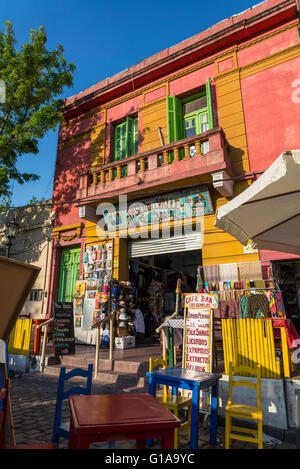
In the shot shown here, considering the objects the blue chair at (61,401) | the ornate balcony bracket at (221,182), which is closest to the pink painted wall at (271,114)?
the ornate balcony bracket at (221,182)

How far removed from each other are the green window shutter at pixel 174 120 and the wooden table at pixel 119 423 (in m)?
9.65

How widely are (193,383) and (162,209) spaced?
24.6 feet

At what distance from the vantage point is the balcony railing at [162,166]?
359 inches

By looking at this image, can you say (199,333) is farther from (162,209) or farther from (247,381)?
(162,209)

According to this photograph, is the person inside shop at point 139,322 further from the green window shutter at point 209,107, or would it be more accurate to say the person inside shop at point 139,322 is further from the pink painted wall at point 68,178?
the green window shutter at point 209,107

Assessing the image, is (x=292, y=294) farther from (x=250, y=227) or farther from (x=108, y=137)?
(x=108, y=137)

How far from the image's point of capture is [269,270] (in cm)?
839

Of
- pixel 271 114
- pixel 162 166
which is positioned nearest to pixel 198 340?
pixel 162 166

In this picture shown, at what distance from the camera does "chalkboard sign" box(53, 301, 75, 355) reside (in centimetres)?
813

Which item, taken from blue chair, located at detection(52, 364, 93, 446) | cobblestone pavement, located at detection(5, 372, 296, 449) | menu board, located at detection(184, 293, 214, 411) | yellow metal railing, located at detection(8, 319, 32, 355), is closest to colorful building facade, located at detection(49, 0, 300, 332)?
yellow metal railing, located at detection(8, 319, 32, 355)

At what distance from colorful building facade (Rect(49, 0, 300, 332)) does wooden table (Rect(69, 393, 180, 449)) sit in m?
7.27

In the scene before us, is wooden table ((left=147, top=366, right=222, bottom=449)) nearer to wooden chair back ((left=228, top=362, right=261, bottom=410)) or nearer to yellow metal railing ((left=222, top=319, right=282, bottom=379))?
wooden chair back ((left=228, top=362, right=261, bottom=410))

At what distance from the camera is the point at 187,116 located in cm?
1142

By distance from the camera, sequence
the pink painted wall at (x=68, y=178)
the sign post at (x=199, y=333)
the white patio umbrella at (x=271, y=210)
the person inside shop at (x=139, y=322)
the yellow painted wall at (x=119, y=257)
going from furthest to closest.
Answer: the pink painted wall at (x=68, y=178) < the yellow painted wall at (x=119, y=257) < the person inside shop at (x=139, y=322) < the sign post at (x=199, y=333) < the white patio umbrella at (x=271, y=210)
